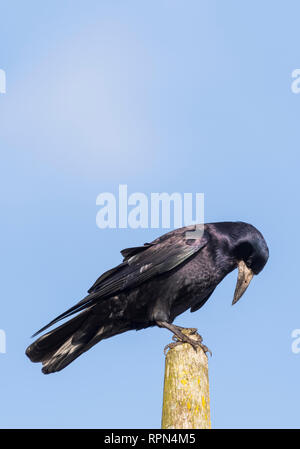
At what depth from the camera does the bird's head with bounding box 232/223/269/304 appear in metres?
8.08

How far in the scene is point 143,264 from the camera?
774cm

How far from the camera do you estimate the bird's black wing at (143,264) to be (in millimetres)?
7629

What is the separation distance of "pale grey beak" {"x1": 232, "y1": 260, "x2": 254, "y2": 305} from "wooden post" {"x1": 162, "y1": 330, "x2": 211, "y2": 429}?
2038mm

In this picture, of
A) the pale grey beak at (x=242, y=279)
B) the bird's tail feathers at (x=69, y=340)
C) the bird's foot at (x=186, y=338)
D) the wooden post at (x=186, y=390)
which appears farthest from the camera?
the pale grey beak at (x=242, y=279)

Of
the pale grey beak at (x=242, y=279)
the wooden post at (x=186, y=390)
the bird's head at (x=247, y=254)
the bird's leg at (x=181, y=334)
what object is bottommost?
the wooden post at (x=186, y=390)

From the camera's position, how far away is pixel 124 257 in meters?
8.01

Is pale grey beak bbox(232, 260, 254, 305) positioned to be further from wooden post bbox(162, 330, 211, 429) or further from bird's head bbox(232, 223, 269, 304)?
wooden post bbox(162, 330, 211, 429)

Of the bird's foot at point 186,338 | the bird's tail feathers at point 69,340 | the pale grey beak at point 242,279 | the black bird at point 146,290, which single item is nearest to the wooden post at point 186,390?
the bird's foot at point 186,338

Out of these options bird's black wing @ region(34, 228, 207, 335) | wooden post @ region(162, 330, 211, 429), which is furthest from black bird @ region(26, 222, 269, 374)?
wooden post @ region(162, 330, 211, 429)

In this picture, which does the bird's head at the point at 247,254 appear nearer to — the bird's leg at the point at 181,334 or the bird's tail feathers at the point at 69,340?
the bird's leg at the point at 181,334
